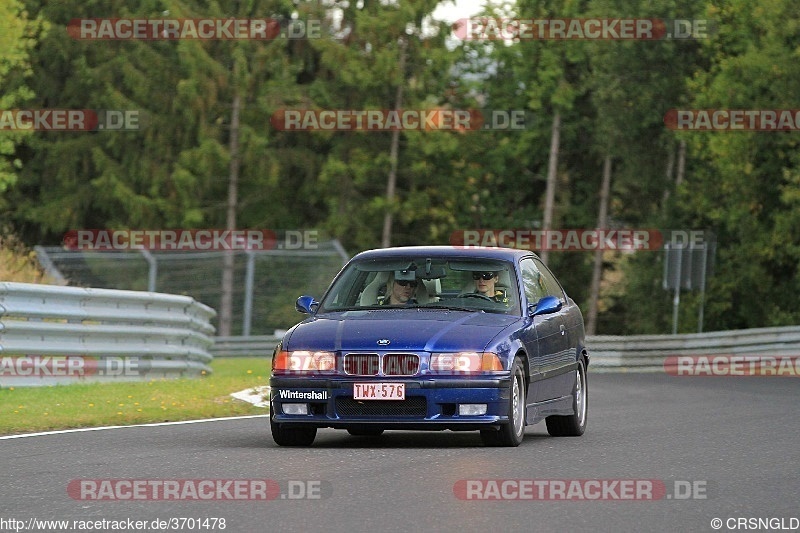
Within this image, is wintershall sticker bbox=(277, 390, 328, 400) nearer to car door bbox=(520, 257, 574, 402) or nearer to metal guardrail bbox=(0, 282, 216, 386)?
car door bbox=(520, 257, 574, 402)

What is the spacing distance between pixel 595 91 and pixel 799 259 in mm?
13273

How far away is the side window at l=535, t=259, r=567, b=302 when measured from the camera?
14.8 meters

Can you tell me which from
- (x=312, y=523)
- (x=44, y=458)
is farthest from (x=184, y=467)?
(x=312, y=523)

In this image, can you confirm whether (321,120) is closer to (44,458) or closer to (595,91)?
(595,91)

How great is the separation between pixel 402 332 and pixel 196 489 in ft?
9.78

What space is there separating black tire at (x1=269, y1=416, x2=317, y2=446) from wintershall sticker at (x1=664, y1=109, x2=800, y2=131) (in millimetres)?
31656

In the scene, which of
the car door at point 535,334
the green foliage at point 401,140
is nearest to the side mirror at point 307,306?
the car door at point 535,334

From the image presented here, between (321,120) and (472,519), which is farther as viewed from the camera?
(321,120)

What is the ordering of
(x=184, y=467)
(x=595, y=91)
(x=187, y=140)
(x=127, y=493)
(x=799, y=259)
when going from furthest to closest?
(x=187, y=140) → (x=595, y=91) → (x=799, y=259) → (x=184, y=467) → (x=127, y=493)

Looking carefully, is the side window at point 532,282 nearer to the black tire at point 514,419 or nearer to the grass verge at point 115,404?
the black tire at point 514,419

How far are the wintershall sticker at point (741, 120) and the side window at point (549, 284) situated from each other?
2880cm

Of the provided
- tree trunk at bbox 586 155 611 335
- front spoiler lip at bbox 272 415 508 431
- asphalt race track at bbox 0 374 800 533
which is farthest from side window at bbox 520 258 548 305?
tree trunk at bbox 586 155 611 335

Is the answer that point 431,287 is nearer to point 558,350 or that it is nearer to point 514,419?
point 558,350

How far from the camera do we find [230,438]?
13664 mm
